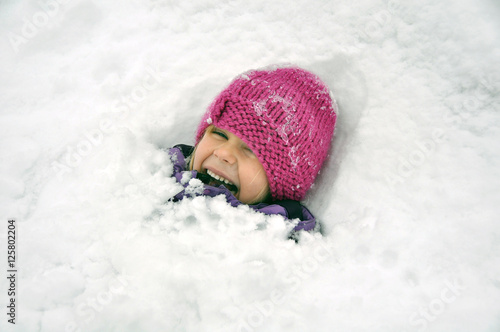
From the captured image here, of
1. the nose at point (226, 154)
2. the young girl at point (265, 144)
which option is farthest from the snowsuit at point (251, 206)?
the nose at point (226, 154)

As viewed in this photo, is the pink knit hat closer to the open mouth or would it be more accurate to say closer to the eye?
the eye

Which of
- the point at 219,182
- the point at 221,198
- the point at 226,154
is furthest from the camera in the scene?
the point at 219,182

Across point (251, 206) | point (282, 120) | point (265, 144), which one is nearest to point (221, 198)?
point (251, 206)

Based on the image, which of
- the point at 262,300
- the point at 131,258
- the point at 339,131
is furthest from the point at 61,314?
the point at 339,131

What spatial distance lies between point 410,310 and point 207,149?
1.11 metres

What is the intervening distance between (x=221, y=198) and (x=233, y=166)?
21cm

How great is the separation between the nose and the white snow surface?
9.9 inches

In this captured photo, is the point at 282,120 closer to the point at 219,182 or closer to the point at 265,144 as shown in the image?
the point at 265,144

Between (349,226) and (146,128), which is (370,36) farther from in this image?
(146,128)

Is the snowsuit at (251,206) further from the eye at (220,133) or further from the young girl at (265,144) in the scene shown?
the eye at (220,133)

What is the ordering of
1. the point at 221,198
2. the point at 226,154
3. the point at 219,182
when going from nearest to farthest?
the point at 221,198 < the point at 226,154 < the point at 219,182

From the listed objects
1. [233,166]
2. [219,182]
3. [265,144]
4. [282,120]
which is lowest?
[219,182]

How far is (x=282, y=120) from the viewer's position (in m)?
1.59

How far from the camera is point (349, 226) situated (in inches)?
55.1
